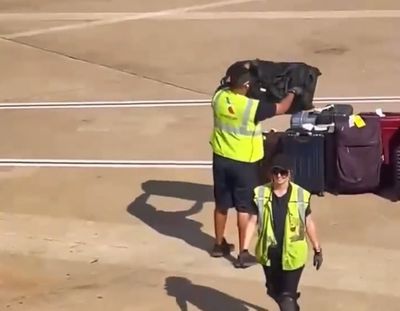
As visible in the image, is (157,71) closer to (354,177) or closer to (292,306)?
(354,177)

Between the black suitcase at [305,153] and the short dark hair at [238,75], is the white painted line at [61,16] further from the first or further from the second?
the short dark hair at [238,75]

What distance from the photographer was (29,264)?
9.80m

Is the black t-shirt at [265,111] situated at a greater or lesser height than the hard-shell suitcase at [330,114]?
greater

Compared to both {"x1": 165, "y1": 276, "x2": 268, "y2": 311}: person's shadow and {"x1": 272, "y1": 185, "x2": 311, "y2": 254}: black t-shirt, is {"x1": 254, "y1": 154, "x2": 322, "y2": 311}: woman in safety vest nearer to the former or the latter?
{"x1": 272, "y1": 185, "x2": 311, "y2": 254}: black t-shirt

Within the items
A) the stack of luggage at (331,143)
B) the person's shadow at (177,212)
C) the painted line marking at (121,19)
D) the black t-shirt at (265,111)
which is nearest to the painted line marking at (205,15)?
the painted line marking at (121,19)

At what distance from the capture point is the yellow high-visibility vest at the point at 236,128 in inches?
366

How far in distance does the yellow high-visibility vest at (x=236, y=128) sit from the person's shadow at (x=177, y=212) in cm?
92

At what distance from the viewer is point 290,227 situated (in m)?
7.77

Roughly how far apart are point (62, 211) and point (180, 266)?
1.81m

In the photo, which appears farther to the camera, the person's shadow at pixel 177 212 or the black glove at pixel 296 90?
the person's shadow at pixel 177 212

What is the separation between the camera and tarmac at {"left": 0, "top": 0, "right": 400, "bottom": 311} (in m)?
9.22

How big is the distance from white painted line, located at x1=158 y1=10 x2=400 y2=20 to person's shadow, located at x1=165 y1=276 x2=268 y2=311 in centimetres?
1119

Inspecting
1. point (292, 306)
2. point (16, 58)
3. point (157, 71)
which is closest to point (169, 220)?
point (292, 306)

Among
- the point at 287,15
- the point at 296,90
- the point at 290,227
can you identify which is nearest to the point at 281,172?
the point at 290,227
